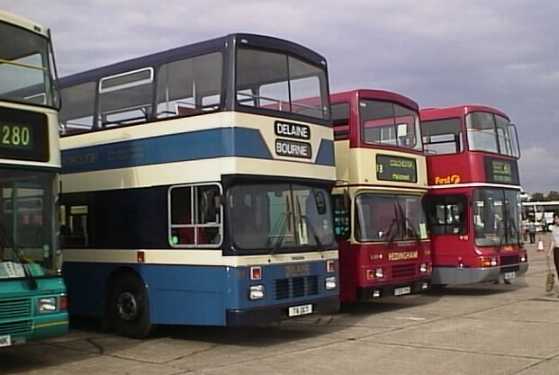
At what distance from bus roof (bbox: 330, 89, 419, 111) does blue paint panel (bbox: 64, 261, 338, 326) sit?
13.5ft

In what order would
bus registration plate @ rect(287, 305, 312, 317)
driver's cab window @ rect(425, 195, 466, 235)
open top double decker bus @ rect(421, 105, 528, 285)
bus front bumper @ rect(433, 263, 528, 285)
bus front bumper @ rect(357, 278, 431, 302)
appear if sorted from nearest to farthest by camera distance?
1. bus registration plate @ rect(287, 305, 312, 317)
2. bus front bumper @ rect(357, 278, 431, 302)
3. bus front bumper @ rect(433, 263, 528, 285)
4. open top double decker bus @ rect(421, 105, 528, 285)
5. driver's cab window @ rect(425, 195, 466, 235)

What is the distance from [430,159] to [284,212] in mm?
7335

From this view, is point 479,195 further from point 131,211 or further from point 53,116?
point 53,116

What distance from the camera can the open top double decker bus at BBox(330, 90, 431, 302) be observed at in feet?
45.4

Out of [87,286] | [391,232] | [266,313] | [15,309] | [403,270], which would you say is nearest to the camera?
[15,309]

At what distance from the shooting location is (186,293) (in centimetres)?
1067

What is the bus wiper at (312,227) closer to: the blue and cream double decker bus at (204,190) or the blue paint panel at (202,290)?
the blue and cream double decker bus at (204,190)

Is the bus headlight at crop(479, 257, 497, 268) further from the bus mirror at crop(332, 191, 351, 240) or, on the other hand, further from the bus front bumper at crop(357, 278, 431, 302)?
the bus mirror at crop(332, 191, 351, 240)

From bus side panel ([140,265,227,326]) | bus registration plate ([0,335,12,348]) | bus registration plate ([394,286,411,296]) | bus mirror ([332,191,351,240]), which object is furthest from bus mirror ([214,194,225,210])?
bus registration plate ([394,286,411,296])

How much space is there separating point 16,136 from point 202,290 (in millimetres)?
3288

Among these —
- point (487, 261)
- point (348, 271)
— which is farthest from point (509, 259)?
point (348, 271)

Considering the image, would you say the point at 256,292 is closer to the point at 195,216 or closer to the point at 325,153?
the point at 195,216

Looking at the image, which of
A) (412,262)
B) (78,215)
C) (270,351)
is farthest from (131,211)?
(412,262)

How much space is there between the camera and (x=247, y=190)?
1048cm
